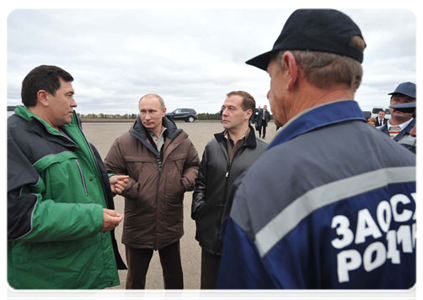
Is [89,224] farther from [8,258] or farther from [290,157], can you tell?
[290,157]

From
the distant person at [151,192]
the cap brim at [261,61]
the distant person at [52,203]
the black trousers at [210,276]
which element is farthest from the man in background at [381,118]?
the distant person at [52,203]

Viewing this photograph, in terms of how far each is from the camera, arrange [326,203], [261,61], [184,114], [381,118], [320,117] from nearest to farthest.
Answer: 1. [326,203]
2. [320,117]
3. [261,61]
4. [381,118]
5. [184,114]

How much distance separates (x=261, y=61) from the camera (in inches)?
50.7

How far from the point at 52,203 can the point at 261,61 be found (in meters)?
1.60

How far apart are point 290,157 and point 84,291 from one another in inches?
80.1

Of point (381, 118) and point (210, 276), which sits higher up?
point (381, 118)

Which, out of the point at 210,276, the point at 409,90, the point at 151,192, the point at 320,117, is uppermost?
the point at 409,90

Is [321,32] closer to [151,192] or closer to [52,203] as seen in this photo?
[52,203]

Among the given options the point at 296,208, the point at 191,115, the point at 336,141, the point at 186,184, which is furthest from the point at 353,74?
the point at 191,115

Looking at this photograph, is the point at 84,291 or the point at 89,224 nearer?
the point at 89,224

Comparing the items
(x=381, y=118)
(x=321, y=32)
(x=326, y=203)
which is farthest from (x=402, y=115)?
(x=381, y=118)

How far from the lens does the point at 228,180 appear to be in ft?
8.87

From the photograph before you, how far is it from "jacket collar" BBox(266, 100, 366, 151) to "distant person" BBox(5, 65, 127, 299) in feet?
4.91

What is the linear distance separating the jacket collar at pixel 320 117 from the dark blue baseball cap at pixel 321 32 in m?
0.21
